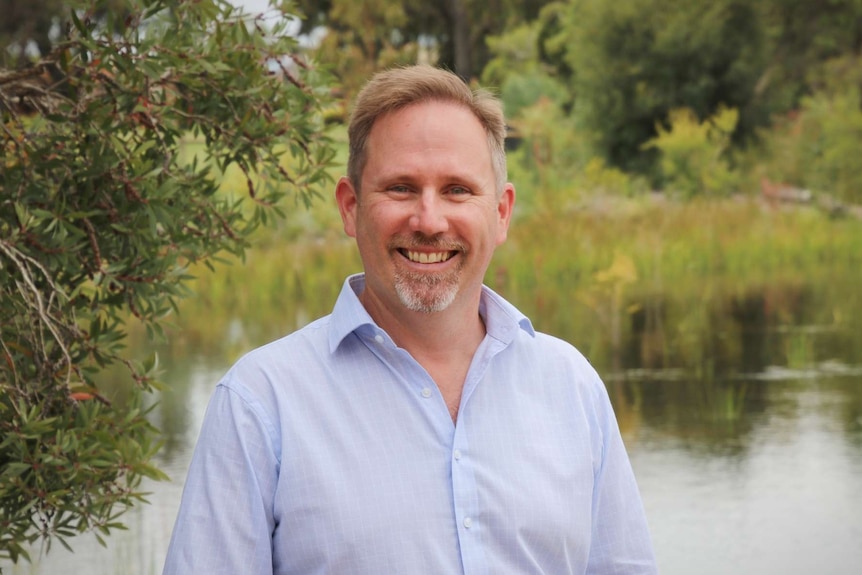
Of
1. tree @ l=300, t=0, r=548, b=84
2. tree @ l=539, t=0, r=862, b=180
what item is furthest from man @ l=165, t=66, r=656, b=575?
tree @ l=300, t=0, r=548, b=84

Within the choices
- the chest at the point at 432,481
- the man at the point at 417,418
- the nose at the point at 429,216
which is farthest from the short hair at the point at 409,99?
the chest at the point at 432,481

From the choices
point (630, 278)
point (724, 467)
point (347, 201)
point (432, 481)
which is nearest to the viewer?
point (432, 481)

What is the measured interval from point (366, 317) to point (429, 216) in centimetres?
18

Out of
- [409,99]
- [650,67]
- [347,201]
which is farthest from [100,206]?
[650,67]

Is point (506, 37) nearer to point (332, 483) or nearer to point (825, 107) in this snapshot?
point (825, 107)

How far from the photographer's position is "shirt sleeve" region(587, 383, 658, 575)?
2236 mm

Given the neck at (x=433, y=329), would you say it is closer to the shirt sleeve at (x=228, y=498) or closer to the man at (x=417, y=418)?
the man at (x=417, y=418)

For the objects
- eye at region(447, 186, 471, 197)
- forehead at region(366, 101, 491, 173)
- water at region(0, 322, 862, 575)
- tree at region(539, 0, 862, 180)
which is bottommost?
water at region(0, 322, 862, 575)

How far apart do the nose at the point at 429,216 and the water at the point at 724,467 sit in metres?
4.05

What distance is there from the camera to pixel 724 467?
7543 millimetres

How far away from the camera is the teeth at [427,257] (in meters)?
2.11

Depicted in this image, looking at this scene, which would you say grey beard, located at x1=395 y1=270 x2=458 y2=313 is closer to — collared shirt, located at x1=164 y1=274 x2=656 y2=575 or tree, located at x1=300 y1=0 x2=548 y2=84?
collared shirt, located at x1=164 y1=274 x2=656 y2=575

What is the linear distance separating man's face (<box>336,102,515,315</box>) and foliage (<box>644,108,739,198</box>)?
1396 centimetres

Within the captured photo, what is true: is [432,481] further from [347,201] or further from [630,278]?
[630,278]
